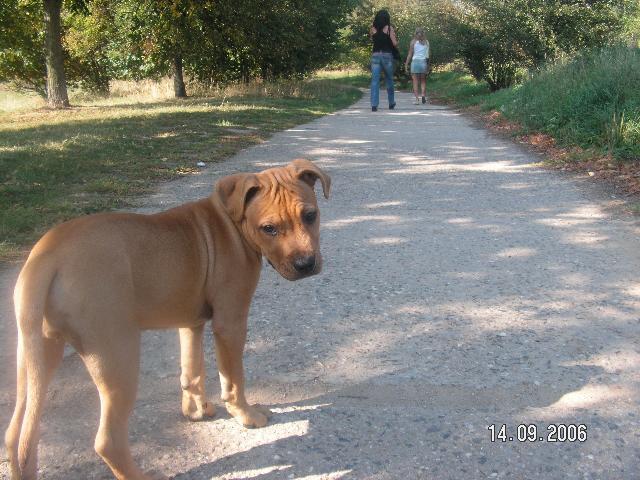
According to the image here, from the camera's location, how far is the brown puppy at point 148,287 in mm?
2279

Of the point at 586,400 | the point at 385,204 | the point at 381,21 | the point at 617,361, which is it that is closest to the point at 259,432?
the point at 586,400

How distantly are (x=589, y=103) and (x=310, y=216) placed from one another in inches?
365

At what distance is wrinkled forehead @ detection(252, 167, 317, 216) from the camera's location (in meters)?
2.84

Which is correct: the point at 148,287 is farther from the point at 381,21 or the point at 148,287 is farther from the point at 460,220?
the point at 381,21

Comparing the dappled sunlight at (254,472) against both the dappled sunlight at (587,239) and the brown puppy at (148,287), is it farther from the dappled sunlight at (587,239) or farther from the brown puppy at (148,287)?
the dappled sunlight at (587,239)

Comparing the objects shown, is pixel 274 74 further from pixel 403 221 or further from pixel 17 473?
pixel 17 473

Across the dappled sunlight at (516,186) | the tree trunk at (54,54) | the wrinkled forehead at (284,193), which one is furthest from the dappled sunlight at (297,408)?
the tree trunk at (54,54)

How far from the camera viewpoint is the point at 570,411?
303cm

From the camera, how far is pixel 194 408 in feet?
9.99

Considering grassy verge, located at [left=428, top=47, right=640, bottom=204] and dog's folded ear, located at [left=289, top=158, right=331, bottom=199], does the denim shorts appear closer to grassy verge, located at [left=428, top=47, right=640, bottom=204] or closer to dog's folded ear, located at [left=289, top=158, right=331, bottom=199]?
grassy verge, located at [left=428, top=47, right=640, bottom=204]

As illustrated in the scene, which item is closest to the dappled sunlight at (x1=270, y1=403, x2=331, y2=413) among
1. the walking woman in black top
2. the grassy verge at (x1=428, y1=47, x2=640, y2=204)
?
the grassy verge at (x1=428, y1=47, x2=640, y2=204)

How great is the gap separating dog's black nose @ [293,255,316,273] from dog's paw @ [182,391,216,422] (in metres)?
0.81

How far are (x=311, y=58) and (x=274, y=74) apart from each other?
2.51 meters

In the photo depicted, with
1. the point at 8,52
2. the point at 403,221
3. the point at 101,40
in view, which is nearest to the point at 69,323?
the point at 403,221
